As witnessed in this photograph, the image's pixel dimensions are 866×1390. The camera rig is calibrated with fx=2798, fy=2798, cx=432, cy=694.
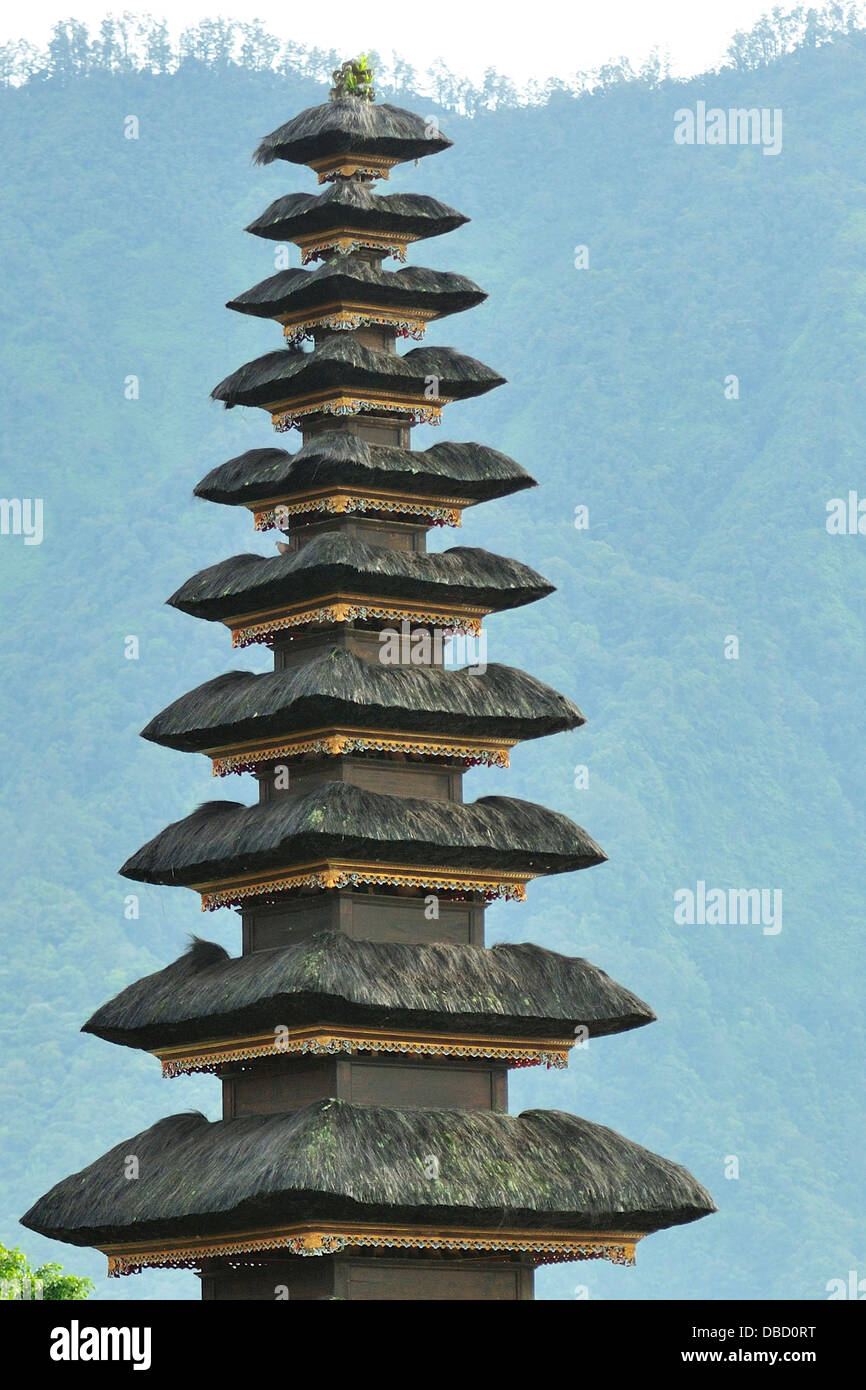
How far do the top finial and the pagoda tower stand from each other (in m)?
0.07

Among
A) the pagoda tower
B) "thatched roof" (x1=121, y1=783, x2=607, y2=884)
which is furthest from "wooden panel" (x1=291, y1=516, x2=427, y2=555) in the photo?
"thatched roof" (x1=121, y1=783, x2=607, y2=884)

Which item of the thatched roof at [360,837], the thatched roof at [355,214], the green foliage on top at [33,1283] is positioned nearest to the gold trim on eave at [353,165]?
the thatched roof at [355,214]

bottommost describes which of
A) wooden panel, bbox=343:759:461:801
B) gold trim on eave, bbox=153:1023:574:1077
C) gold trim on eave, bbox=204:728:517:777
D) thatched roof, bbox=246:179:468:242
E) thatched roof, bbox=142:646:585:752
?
gold trim on eave, bbox=153:1023:574:1077

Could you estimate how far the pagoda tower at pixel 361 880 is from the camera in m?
38.2

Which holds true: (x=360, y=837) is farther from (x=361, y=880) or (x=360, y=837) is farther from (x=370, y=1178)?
(x=370, y=1178)

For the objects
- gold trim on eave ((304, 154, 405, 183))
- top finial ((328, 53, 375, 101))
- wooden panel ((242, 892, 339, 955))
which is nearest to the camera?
wooden panel ((242, 892, 339, 955))

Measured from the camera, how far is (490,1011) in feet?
129

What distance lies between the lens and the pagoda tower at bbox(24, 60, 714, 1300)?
38250mm

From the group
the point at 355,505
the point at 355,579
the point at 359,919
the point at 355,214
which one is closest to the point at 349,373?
the point at 355,505

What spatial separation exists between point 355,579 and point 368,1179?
9185 mm

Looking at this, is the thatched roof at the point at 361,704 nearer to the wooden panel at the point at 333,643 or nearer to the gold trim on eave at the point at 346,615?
the wooden panel at the point at 333,643

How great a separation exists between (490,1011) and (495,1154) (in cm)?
200

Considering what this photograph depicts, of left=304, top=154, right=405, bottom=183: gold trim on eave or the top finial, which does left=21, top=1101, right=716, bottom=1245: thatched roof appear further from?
the top finial
